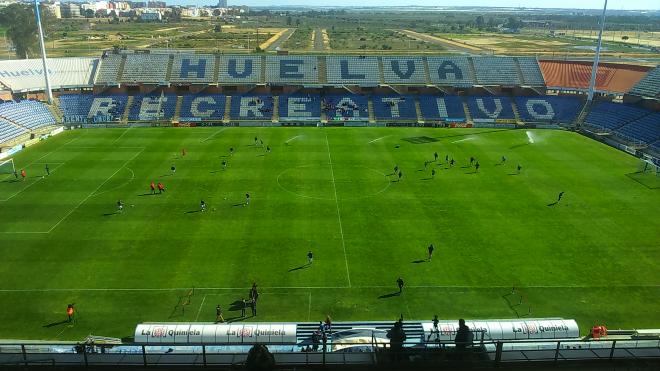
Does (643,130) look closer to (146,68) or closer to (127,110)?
(127,110)

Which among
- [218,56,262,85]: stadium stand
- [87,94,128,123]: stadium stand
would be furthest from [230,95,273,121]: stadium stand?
[87,94,128,123]: stadium stand

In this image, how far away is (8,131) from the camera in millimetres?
57250

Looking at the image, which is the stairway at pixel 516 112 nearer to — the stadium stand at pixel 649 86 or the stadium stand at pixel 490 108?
the stadium stand at pixel 490 108

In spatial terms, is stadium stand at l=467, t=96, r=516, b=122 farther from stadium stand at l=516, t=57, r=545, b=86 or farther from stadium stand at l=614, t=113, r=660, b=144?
stadium stand at l=614, t=113, r=660, b=144

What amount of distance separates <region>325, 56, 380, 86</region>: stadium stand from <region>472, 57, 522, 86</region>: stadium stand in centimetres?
1608

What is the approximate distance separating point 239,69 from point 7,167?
1512 inches

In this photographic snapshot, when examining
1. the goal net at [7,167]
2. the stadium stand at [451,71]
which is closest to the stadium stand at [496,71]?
the stadium stand at [451,71]

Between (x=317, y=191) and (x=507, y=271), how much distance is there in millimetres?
17746

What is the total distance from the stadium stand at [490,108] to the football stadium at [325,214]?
0.38 m

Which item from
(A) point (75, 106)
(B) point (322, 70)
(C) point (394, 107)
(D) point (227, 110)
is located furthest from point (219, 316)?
(B) point (322, 70)

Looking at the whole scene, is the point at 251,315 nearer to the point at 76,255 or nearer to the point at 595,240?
the point at 76,255

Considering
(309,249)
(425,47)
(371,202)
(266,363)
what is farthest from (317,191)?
(425,47)

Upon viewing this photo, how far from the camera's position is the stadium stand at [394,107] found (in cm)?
7056

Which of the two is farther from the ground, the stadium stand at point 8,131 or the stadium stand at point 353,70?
the stadium stand at point 353,70
